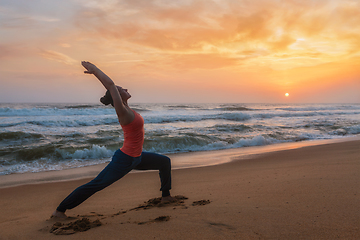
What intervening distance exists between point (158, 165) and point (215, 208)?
3.29 ft

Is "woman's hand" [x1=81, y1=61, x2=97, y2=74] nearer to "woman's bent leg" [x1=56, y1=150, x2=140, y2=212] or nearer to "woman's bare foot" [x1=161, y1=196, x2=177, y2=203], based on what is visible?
"woman's bent leg" [x1=56, y1=150, x2=140, y2=212]

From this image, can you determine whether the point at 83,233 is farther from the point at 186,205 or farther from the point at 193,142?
the point at 193,142

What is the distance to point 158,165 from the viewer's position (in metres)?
3.66

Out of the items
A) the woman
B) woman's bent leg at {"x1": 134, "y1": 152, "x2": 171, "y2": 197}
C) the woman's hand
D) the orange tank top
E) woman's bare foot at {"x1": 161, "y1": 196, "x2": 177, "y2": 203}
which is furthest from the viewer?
woman's bare foot at {"x1": 161, "y1": 196, "x2": 177, "y2": 203}

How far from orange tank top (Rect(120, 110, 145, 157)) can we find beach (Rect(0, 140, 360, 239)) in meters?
0.84

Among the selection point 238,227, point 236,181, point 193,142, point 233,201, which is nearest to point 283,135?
point 193,142

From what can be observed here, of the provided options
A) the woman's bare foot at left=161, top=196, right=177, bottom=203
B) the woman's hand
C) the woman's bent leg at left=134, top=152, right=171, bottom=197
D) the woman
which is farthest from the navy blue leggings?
the woman's hand

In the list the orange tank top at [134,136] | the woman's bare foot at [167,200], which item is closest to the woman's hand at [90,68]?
the orange tank top at [134,136]

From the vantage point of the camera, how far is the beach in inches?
101

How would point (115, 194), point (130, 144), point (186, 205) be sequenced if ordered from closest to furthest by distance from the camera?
1. point (130, 144)
2. point (186, 205)
3. point (115, 194)

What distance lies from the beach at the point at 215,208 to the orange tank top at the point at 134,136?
0.84 meters

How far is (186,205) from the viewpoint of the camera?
3.53m

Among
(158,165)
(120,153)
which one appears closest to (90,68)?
(120,153)

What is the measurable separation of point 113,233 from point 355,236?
7.74ft
